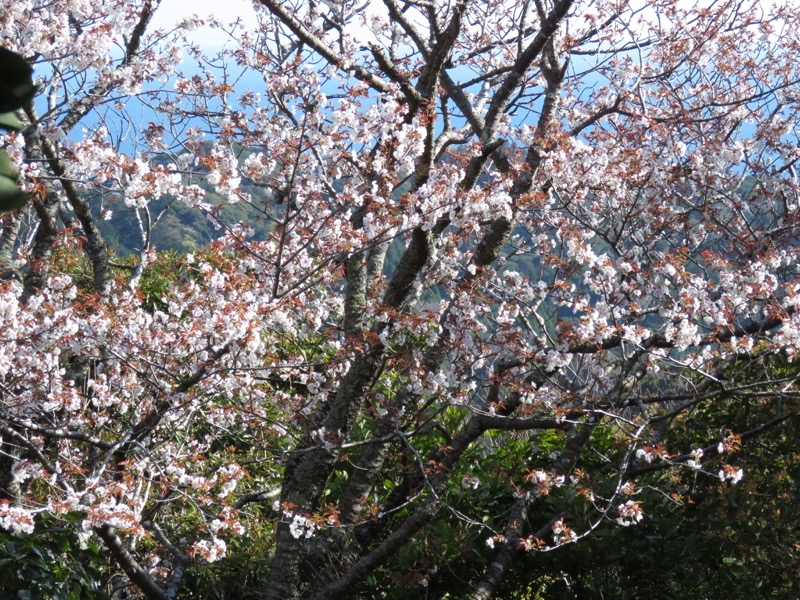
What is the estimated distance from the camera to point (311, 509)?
4457 millimetres

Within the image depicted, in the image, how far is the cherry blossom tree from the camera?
4000mm

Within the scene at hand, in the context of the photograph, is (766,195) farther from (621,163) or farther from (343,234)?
(343,234)

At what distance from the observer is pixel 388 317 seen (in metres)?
4.27

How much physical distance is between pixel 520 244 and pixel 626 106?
1382mm

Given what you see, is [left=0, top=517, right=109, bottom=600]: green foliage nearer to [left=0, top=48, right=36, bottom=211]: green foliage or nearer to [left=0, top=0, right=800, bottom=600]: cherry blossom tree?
[left=0, top=0, right=800, bottom=600]: cherry blossom tree

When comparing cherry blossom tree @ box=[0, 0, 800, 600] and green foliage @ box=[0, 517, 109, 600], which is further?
cherry blossom tree @ box=[0, 0, 800, 600]

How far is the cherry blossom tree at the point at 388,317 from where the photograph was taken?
4.00 metres

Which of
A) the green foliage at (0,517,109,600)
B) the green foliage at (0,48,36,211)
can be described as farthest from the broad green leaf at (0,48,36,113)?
the green foliage at (0,517,109,600)

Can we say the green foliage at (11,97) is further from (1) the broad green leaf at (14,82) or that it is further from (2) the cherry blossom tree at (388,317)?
(2) the cherry blossom tree at (388,317)

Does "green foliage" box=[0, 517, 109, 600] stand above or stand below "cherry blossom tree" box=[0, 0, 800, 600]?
below

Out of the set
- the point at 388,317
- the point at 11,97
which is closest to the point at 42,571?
the point at 388,317

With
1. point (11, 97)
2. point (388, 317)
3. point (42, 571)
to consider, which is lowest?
point (11, 97)

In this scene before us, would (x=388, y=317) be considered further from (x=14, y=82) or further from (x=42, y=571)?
(x=14, y=82)

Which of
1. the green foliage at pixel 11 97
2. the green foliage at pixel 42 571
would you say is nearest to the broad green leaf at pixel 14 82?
the green foliage at pixel 11 97
